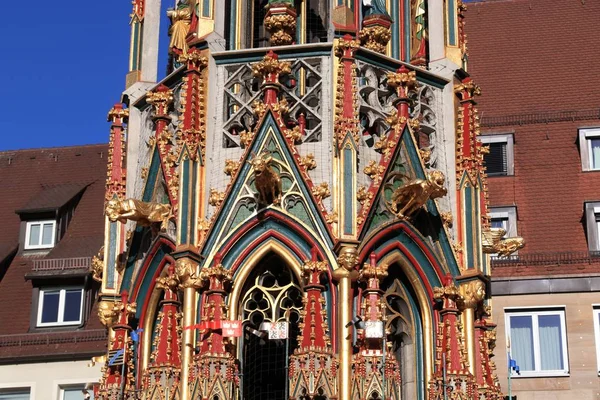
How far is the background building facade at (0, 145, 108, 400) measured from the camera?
2680 centimetres

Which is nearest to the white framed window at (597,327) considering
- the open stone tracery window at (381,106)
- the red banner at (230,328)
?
the open stone tracery window at (381,106)

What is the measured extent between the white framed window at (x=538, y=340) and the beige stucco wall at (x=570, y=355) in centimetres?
12

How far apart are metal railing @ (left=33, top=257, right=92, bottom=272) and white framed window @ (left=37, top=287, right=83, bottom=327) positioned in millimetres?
350

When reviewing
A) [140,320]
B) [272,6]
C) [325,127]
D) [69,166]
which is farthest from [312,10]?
[69,166]

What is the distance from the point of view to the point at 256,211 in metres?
21.5

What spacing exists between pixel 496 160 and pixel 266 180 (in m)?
7.95

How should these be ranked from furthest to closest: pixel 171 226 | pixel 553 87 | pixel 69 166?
pixel 69 166 → pixel 553 87 → pixel 171 226

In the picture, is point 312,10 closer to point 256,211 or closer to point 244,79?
point 244,79

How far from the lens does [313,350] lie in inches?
802

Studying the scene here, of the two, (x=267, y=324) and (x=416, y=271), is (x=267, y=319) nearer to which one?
(x=267, y=324)

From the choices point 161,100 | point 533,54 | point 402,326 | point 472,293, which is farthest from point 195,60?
point 533,54

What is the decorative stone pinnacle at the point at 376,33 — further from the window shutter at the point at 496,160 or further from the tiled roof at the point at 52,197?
the tiled roof at the point at 52,197

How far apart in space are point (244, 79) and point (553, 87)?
8.40 meters

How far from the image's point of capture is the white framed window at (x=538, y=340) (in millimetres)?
26109
